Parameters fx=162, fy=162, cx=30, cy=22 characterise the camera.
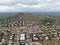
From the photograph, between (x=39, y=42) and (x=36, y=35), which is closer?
(x=39, y=42)

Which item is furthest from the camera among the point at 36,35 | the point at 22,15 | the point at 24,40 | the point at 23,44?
A: the point at 22,15

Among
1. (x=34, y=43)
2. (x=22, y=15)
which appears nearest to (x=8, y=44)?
(x=34, y=43)

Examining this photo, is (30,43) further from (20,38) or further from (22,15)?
(22,15)

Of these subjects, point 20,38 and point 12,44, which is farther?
point 20,38

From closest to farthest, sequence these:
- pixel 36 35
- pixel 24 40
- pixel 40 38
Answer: pixel 24 40 < pixel 40 38 < pixel 36 35

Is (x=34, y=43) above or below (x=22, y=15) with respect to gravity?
below

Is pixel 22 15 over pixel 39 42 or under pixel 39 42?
over

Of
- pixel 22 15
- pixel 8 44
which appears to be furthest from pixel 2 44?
pixel 22 15

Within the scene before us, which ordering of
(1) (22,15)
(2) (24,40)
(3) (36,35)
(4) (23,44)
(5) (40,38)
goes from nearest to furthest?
(4) (23,44) → (2) (24,40) → (5) (40,38) → (3) (36,35) → (1) (22,15)

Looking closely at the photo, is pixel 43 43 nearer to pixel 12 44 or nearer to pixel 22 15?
pixel 12 44
